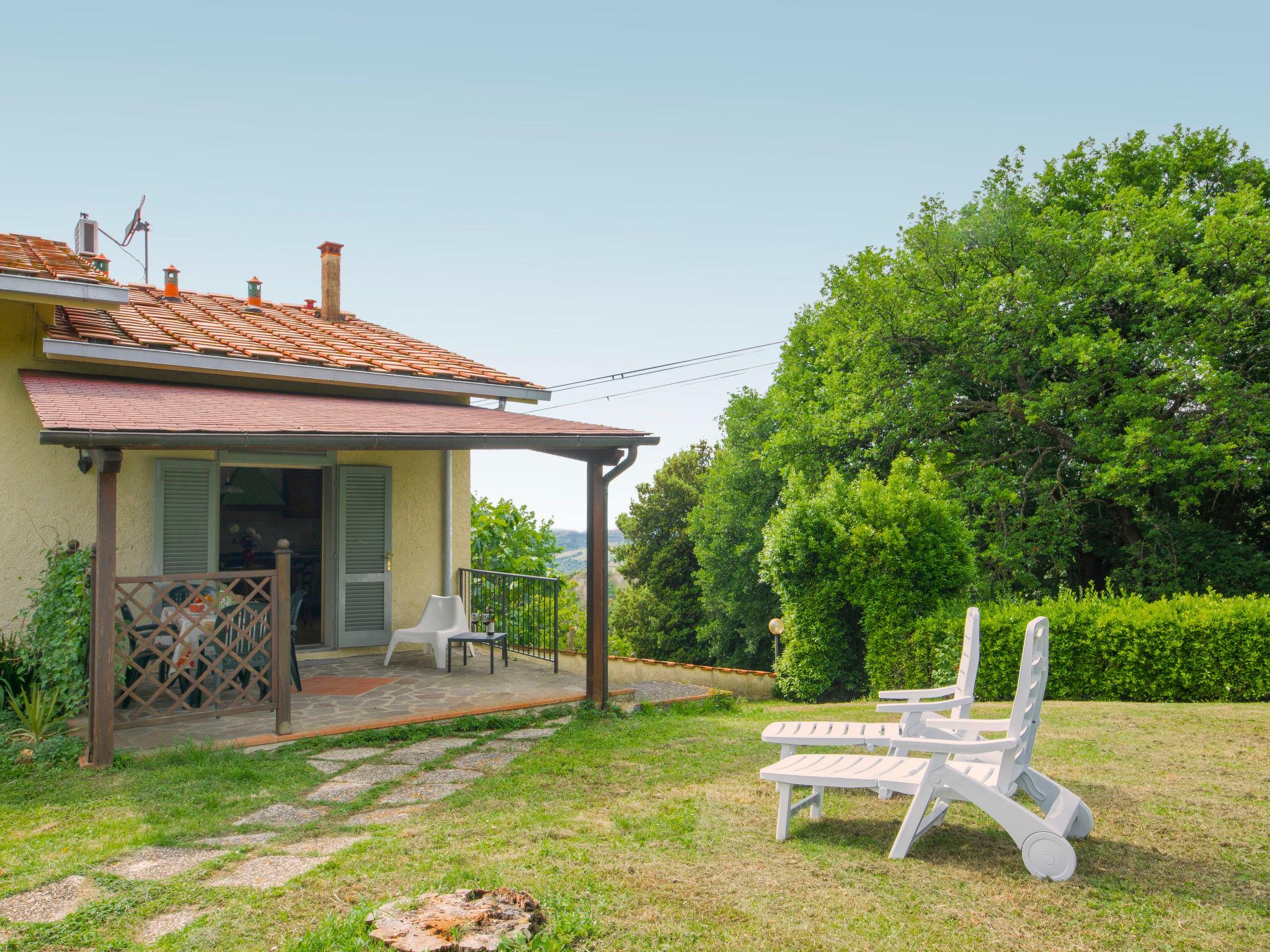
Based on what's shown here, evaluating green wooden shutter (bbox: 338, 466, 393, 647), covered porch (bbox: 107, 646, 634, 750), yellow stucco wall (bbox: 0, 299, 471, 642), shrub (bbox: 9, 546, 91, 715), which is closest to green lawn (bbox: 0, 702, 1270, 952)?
covered porch (bbox: 107, 646, 634, 750)

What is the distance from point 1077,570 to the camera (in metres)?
18.4

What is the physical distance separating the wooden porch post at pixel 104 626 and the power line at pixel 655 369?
929 inches

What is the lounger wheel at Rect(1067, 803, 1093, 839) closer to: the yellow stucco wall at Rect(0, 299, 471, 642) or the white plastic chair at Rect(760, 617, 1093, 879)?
the white plastic chair at Rect(760, 617, 1093, 879)

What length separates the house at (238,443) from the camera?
6195mm

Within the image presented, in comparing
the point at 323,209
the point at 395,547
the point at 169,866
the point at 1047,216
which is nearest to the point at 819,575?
the point at 395,547

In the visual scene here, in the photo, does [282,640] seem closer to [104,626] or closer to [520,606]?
[104,626]

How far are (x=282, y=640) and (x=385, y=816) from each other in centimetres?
214

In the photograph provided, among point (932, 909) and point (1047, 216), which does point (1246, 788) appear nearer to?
point (932, 909)

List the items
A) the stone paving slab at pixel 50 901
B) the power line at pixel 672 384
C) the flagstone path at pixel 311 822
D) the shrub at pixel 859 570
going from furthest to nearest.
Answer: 1. the power line at pixel 672 384
2. the shrub at pixel 859 570
3. the flagstone path at pixel 311 822
4. the stone paving slab at pixel 50 901

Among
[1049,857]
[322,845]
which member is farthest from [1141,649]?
[322,845]

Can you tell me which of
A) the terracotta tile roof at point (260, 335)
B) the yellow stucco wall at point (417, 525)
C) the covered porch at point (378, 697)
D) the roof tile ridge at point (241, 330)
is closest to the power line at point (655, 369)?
the terracotta tile roof at point (260, 335)

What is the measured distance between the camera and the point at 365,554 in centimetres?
974

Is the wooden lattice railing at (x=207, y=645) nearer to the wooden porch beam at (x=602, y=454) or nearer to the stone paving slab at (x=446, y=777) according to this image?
the stone paving slab at (x=446, y=777)

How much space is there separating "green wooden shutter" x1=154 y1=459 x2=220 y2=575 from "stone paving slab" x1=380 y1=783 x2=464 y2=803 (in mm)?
4392
